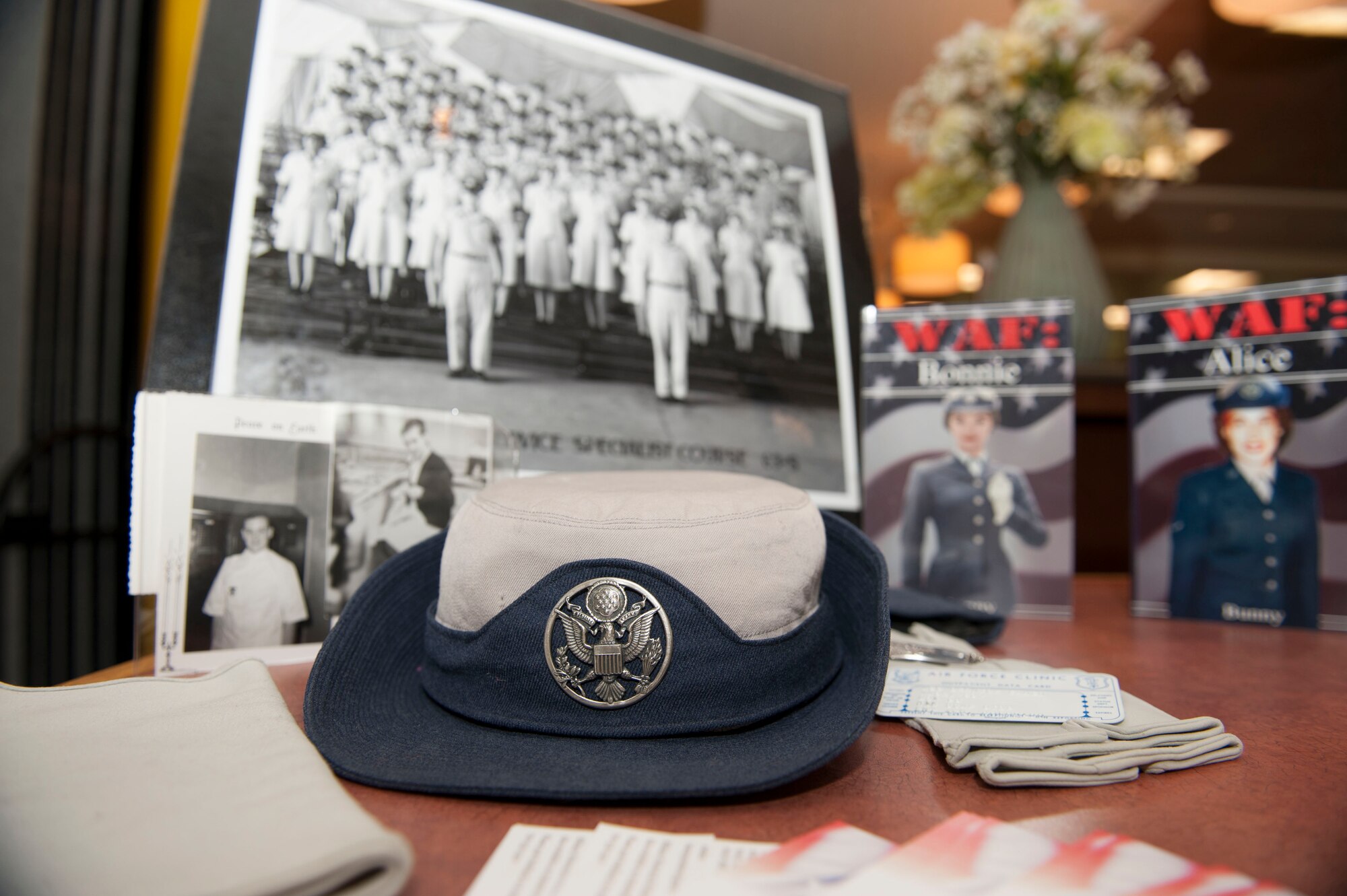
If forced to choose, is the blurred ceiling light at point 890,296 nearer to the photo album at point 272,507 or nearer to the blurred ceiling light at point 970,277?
the blurred ceiling light at point 970,277

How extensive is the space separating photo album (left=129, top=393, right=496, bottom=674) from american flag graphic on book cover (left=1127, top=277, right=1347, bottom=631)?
920 millimetres

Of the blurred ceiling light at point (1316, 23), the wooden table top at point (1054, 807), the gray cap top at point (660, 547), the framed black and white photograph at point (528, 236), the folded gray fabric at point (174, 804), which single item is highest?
the blurred ceiling light at point (1316, 23)

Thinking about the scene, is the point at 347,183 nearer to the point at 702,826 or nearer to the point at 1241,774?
the point at 702,826

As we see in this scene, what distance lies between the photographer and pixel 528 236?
3.63ft

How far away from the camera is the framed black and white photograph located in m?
0.97

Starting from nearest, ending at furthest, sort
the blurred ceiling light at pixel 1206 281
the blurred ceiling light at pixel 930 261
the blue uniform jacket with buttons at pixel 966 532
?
the blue uniform jacket with buttons at pixel 966 532 → the blurred ceiling light at pixel 1206 281 → the blurred ceiling light at pixel 930 261

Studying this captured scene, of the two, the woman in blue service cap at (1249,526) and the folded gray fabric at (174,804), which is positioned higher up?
the woman in blue service cap at (1249,526)

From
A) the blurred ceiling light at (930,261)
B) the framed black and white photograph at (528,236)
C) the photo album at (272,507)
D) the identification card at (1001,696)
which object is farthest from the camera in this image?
the blurred ceiling light at (930,261)

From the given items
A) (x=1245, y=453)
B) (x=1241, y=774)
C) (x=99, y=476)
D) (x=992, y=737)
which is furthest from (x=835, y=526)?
(x=99, y=476)

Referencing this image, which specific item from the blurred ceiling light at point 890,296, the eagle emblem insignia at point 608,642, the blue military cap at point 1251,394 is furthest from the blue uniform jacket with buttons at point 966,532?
the blurred ceiling light at point 890,296

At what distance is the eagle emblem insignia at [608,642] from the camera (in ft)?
1.91

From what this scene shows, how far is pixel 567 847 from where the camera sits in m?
0.46

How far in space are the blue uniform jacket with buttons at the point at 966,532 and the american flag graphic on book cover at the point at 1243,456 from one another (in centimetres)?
19

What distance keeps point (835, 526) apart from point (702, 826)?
1.06 feet
